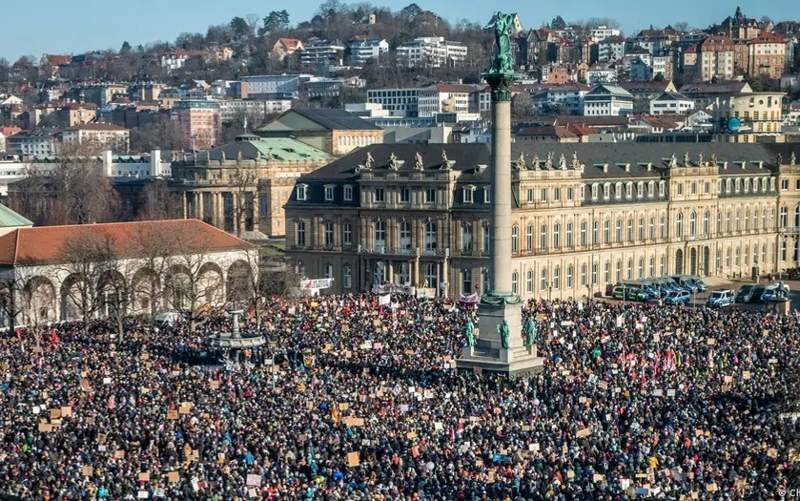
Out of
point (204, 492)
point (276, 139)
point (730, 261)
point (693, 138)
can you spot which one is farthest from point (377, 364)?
point (276, 139)

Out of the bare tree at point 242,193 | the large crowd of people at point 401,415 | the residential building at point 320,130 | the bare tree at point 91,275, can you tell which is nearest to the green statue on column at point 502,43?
the large crowd of people at point 401,415

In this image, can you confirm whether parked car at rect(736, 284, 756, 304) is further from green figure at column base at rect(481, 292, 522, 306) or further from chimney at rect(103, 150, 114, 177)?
chimney at rect(103, 150, 114, 177)

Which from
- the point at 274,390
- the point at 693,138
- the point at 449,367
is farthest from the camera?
the point at 693,138

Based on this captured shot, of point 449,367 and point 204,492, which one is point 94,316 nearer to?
point 449,367

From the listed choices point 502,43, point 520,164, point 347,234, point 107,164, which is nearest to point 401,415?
point 502,43

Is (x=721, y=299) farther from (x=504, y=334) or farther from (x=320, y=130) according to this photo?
(x=320, y=130)

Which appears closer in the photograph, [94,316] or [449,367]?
[449,367]
